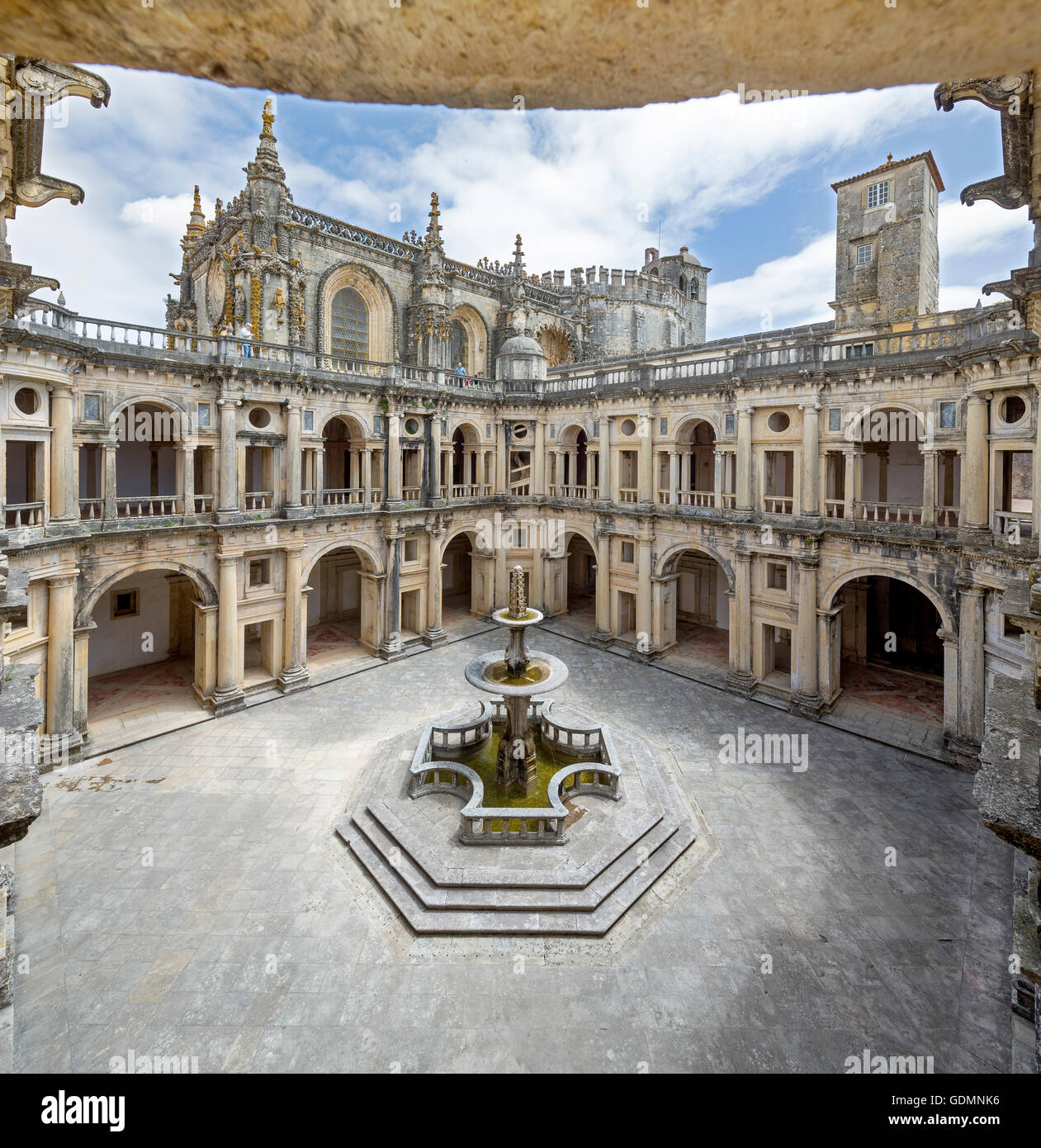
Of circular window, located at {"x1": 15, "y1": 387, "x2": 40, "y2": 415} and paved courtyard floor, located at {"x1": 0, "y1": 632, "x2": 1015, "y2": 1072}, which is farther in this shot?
circular window, located at {"x1": 15, "y1": 387, "x2": 40, "y2": 415}

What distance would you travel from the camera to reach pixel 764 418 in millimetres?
21375

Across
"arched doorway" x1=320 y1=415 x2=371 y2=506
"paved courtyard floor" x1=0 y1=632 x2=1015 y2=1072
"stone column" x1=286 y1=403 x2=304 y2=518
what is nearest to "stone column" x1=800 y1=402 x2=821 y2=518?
"paved courtyard floor" x1=0 y1=632 x2=1015 y2=1072

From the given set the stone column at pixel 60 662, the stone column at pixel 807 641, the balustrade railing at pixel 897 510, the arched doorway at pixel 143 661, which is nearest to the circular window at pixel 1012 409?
the balustrade railing at pixel 897 510

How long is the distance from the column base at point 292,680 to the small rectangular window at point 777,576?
17.2 m

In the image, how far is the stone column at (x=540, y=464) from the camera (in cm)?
2970

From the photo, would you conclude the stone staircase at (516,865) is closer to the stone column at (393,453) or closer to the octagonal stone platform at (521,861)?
the octagonal stone platform at (521,861)

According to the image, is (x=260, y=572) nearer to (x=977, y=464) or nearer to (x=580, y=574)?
(x=580, y=574)

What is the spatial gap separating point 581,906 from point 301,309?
23.5 meters

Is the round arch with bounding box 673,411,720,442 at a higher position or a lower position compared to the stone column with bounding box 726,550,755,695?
higher

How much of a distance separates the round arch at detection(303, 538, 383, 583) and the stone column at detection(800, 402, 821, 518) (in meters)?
16.3

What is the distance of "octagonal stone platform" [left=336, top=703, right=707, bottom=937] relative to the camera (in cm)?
1138

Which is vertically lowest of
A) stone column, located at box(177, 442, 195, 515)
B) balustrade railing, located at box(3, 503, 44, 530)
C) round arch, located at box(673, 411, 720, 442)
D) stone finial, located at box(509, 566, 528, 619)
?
stone finial, located at box(509, 566, 528, 619)

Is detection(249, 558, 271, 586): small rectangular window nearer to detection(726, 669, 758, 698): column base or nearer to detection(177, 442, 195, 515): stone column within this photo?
detection(177, 442, 195, 515): stone column
